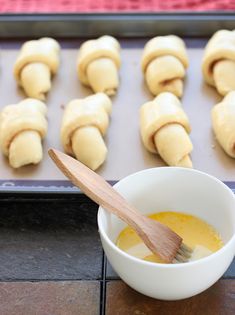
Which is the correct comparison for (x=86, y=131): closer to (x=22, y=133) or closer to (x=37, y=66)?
(x=22, y=133)

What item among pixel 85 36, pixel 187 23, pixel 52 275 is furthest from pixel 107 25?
pixel 52 275

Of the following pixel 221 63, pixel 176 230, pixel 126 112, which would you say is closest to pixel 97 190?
pixel 176 230

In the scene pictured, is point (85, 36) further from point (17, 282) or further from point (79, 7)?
point (17, 282)

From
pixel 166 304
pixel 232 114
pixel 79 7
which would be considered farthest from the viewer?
pixel 79 7

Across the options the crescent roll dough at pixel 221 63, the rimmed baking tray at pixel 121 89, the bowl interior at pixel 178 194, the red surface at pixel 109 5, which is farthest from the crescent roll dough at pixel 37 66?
the bowl interior at pixel 178 194

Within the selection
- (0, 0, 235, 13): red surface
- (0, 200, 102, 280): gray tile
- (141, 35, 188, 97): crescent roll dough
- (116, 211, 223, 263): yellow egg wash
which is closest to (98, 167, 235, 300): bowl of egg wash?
(116, 211, 223, 263): yellow egg wash

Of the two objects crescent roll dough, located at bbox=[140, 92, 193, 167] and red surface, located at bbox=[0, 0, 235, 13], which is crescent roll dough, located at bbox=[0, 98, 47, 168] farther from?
red surface, located at bbox=[0, 0, 235, 13]
